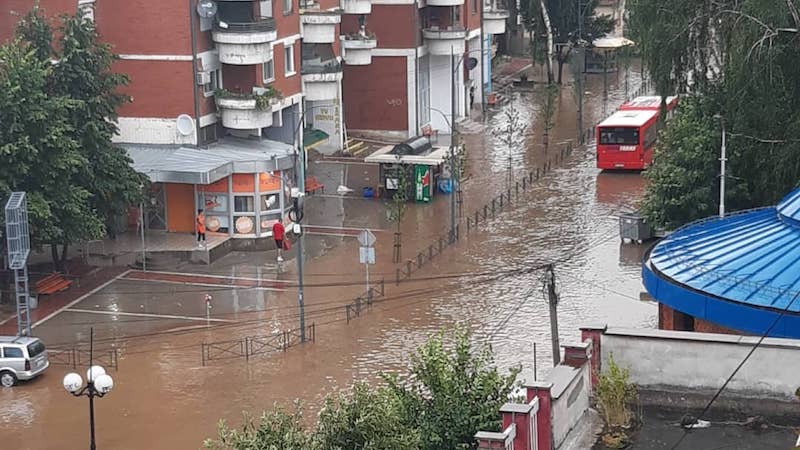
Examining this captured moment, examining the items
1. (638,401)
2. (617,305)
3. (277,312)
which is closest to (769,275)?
(638,401)

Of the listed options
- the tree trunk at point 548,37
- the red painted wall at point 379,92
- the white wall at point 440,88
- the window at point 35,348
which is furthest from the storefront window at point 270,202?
the tree trunk at point 548,37

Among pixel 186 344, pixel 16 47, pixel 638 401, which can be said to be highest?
pixel 16 47

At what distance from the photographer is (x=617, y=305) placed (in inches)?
1529

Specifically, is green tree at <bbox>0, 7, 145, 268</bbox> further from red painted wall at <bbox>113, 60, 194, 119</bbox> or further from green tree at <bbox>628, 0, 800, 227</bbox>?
green tree at <bbox>628, 0, 800, 227</bbox>

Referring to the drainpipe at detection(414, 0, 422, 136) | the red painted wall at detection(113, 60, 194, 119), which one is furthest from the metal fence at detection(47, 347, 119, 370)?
the drainpipe at detection(414, 0, 422, 136)

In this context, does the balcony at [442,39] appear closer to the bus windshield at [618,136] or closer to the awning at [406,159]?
the bus windshield at [618,136]

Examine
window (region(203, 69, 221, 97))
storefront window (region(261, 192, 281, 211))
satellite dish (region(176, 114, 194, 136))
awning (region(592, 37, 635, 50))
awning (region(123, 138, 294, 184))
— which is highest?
window (region(203, 69, 221, 97))

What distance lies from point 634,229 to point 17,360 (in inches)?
825

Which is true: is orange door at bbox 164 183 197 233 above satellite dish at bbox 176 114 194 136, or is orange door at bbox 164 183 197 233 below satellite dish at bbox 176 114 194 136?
below

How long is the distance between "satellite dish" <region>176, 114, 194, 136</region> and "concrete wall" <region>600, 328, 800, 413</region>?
30.3m

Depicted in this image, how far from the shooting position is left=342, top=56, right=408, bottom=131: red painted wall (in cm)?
6594

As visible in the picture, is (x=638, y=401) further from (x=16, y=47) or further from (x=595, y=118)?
(x=595, y=118)

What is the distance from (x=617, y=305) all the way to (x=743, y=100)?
22.3 ft

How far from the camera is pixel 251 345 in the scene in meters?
36.1
